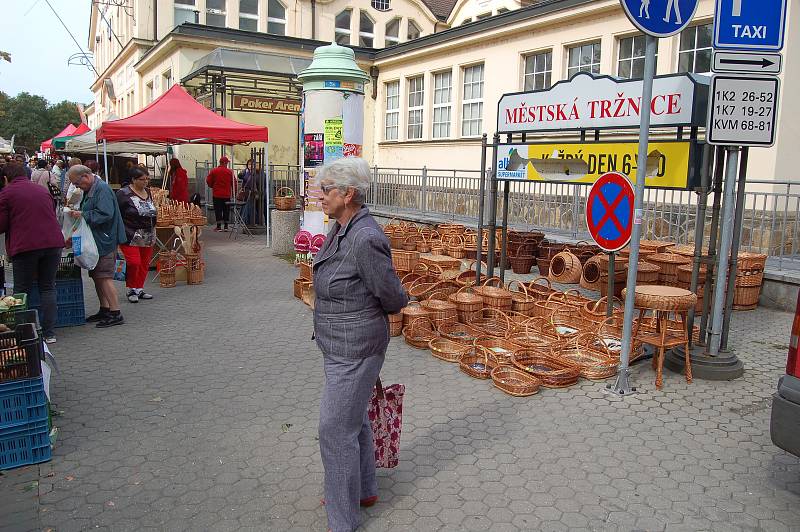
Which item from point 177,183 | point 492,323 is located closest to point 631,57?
point 492,323

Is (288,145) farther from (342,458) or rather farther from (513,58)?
(342,458)

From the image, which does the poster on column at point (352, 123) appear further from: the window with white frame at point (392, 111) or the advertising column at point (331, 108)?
the window with white frame at point (392, 111)

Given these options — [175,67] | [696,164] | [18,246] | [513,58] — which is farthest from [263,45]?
[696,164]

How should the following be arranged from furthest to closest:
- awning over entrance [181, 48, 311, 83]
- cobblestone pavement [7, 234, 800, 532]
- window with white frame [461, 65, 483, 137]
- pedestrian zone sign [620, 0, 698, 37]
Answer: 1. window with white frame [461, 65, 483, 137]
2. awning over entrance [181, 48, 311, 83]
3. pedestrian zone sign [620, 0, 698, 37]
4. cobblestone pavement [7, 234, 800, 532]

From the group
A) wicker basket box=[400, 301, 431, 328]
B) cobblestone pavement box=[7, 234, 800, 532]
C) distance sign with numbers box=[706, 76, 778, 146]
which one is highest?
distance sign with numbers box=[706, 76, 778, 146]

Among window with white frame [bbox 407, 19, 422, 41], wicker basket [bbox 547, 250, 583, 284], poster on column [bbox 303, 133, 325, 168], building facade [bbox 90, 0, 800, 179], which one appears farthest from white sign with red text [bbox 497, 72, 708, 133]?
window with white frame [bbox 407, 19, 422, 41]

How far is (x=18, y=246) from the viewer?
5.93 meters

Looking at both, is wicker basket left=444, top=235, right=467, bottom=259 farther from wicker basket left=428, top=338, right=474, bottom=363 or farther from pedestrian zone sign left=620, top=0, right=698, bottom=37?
pedestrian zone sign left=620, top=0, right=698, bottom=37

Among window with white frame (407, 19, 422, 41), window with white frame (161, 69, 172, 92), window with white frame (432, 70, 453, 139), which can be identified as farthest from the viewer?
window with white frame (407, 19, 422, 41)

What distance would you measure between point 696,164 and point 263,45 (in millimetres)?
18888

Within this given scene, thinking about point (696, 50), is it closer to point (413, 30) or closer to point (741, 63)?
point (741, 63)

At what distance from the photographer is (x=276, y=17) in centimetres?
2622

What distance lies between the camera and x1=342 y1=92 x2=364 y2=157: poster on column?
32.0 ft

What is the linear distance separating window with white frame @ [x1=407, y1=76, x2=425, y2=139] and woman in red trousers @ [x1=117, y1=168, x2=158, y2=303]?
14.2 metres
